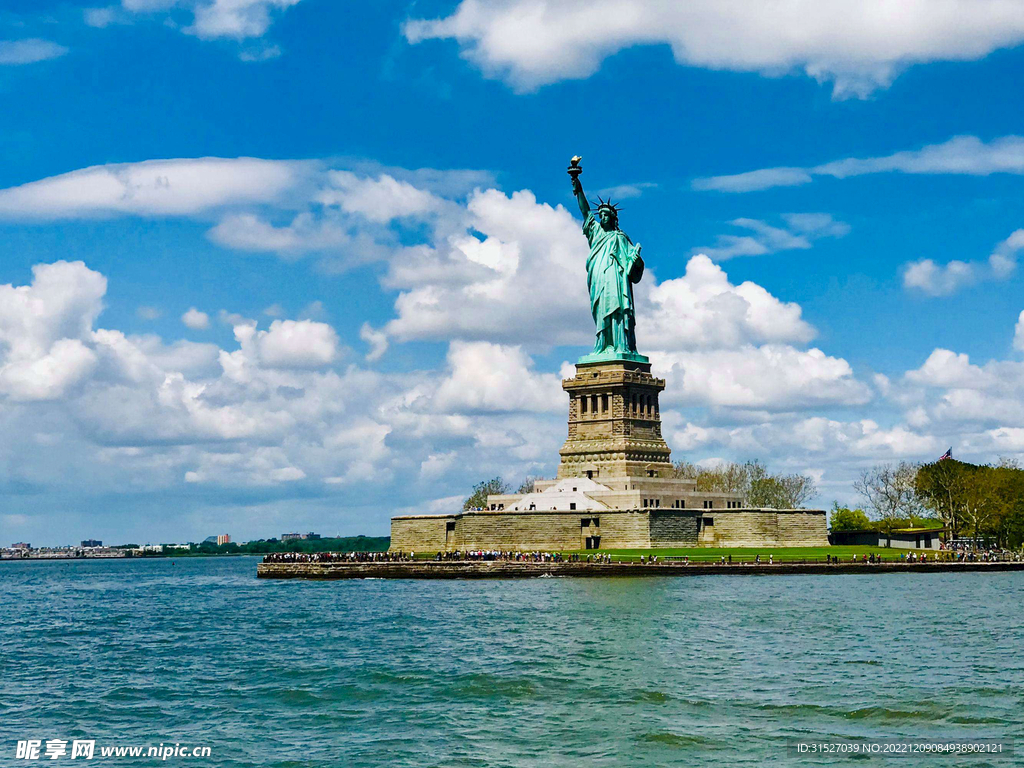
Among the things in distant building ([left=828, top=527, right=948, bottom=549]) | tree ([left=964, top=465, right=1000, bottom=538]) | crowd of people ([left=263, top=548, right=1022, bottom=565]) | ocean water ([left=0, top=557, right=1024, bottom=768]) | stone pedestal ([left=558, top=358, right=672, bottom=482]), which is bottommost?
ocean water ([left=0, top=557, right=1024, bottom=768])

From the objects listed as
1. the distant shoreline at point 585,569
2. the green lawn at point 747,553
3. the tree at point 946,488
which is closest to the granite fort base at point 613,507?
the green lawn at point 747,553

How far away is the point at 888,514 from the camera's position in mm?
113875

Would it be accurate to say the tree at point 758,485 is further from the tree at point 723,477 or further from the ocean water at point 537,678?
the ocean water at point 537,678

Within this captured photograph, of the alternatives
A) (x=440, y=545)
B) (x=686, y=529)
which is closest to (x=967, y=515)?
(x=686, y=529)

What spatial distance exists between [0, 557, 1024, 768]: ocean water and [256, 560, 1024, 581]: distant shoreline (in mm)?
11931

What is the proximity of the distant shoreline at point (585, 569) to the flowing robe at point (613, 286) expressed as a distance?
20599mm

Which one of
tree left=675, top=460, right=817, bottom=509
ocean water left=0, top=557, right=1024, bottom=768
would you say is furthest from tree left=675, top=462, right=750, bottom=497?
ocean water left=0, top=557, right=1024, bottom=768

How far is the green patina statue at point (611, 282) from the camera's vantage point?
86.4m

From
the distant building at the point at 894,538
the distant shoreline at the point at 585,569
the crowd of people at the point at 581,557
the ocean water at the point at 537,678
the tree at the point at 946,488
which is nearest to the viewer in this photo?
the ocean water at the point at 537,678

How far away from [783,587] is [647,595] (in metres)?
8.32

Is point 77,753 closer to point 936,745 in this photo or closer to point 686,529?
point 936,745

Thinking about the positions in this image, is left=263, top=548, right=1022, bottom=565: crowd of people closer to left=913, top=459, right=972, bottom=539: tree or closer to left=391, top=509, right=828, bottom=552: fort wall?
left=391, top=509, right=828, bottom=552: fort wall

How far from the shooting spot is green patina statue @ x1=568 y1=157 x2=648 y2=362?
284ft

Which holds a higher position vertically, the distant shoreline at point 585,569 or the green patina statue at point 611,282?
the green patina statue at point 611,282
